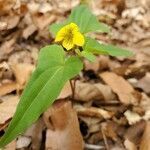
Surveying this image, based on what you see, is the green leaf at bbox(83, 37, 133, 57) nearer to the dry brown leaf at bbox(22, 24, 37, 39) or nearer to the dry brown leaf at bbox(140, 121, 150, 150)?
the dry brown leaf at bbox(140, 121, 150, 150)

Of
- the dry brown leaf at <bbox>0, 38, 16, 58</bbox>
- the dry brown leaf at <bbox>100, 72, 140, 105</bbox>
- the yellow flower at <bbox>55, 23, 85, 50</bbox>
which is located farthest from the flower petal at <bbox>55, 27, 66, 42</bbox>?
the dry brown leaf at <bbox>0, 38, 16, 58</bbox>

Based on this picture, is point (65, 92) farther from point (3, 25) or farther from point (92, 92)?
point (3, 25)

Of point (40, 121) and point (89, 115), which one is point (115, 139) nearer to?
point (89, 115)

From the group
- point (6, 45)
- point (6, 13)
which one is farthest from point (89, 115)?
point (6, 13)

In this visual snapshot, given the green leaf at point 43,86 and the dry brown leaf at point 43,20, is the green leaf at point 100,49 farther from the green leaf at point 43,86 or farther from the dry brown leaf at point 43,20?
the dry brown leaf at point 43,20

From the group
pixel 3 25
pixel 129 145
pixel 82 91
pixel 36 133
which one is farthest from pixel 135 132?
pixel 3 25

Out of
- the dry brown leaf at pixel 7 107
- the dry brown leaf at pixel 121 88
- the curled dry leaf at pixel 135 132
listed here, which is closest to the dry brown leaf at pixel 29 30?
the dry brown leaf at pixel 121 88
